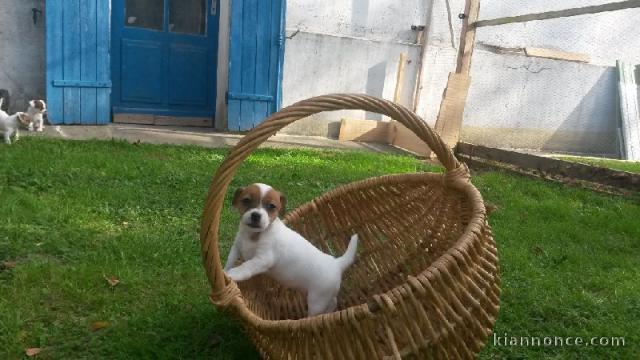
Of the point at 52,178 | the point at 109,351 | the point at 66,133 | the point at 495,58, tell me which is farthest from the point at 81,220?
the point at 495,58

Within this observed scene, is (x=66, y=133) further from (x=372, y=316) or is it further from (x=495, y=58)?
(x=495, y=58)

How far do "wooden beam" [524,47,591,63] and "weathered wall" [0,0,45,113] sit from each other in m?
7.04

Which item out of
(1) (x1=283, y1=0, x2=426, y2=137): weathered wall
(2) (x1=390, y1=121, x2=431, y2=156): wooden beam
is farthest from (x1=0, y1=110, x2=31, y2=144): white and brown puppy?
(2) (x1=390, y1=121, x2=431, y2=156): wooden beam

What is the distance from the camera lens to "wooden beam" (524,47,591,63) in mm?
9023

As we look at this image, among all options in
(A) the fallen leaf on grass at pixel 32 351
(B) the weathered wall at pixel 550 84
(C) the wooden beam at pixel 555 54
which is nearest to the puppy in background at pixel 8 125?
(A) the fallen leaf on grass at pixel 32 351

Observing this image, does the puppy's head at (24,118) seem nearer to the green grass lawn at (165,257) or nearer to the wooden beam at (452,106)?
the green grass lawn at (165,257)

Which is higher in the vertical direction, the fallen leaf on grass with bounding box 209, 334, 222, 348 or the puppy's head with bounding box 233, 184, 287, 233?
the puppy's head with bounding box 233, 184, 287, 233

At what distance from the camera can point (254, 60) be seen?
7.04 m

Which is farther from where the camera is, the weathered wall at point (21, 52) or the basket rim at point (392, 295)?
the weathered wall at point (21, 52)

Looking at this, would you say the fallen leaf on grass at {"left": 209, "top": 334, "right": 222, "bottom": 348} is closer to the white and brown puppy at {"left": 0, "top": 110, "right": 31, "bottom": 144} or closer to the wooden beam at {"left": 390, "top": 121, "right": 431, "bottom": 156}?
the white and brown puppy at {"left": 0, "top": 110, "right": 31, "bottom": 144}

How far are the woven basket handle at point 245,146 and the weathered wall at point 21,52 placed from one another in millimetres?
5690

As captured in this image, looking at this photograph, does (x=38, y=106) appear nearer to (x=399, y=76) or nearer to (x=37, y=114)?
(x=37, y=114)

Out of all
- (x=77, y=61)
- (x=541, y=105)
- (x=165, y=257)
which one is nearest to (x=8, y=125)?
(x=77, y=61)

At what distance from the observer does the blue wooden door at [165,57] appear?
696 centimetres
